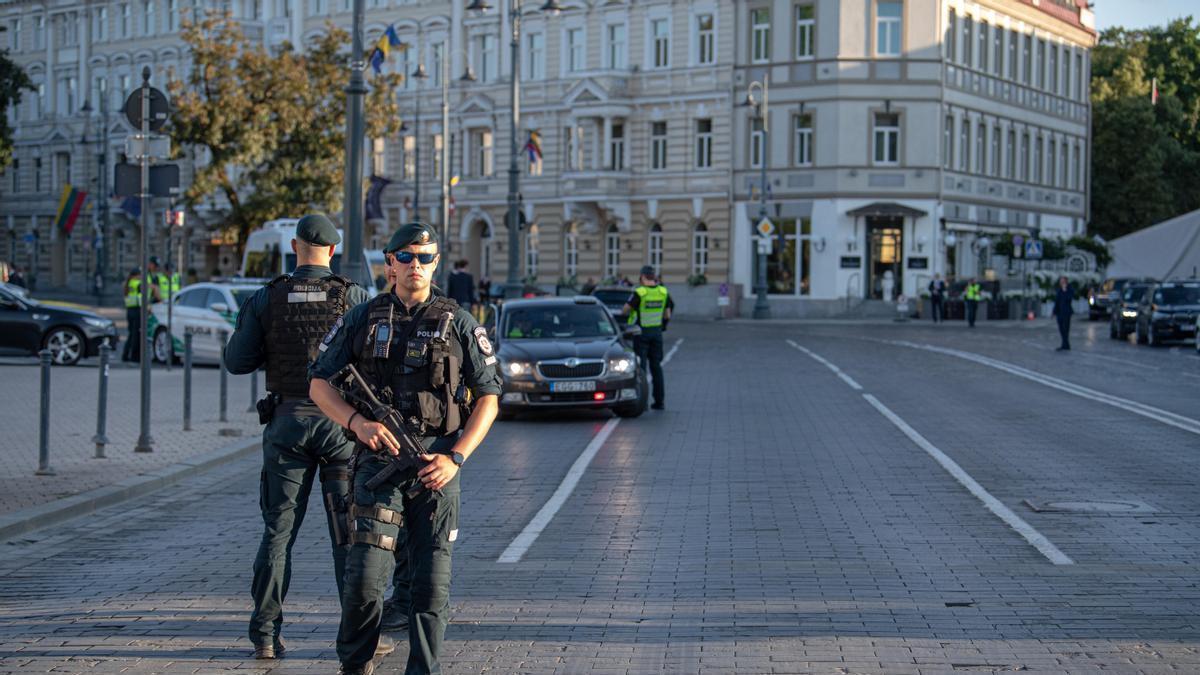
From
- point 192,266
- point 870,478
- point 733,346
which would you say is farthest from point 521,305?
point 192,266

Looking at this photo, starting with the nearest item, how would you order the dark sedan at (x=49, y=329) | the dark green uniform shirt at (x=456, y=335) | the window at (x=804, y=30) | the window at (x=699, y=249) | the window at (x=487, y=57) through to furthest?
the dark green uniform shirt at (x=456, y=335) → the dark sedan at (x=49, y=329) → the window at (x=804, y=30) → the window at (x=699, y=249) → the window at (x=487, y=57)

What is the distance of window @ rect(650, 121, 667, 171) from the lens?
63906 mm

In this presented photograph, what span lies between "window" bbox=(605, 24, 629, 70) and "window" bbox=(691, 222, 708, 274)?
741 cm

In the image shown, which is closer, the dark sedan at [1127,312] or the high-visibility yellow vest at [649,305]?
the high-visibility yellow vest at [649,305]

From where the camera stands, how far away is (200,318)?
97.2ft

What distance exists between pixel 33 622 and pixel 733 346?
3174 cm

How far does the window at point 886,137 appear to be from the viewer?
59.8 metres

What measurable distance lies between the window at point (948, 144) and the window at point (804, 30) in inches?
228

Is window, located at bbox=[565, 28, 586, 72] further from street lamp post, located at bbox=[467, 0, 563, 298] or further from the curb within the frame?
the curb

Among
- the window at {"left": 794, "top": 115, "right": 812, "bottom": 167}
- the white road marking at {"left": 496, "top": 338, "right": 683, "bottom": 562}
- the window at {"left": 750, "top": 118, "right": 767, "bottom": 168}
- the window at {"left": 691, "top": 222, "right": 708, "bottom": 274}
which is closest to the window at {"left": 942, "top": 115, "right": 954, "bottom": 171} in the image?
the window at {"left": 794, "top": 115, "right": 812, "bottom": 167}

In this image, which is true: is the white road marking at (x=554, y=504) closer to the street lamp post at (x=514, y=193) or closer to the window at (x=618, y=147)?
the street lamp post at (x=514, y=193)

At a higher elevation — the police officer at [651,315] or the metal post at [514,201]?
the metal post at [514,201]

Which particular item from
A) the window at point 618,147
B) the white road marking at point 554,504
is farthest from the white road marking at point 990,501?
the window at point 618,147

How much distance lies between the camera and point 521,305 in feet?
69.4
